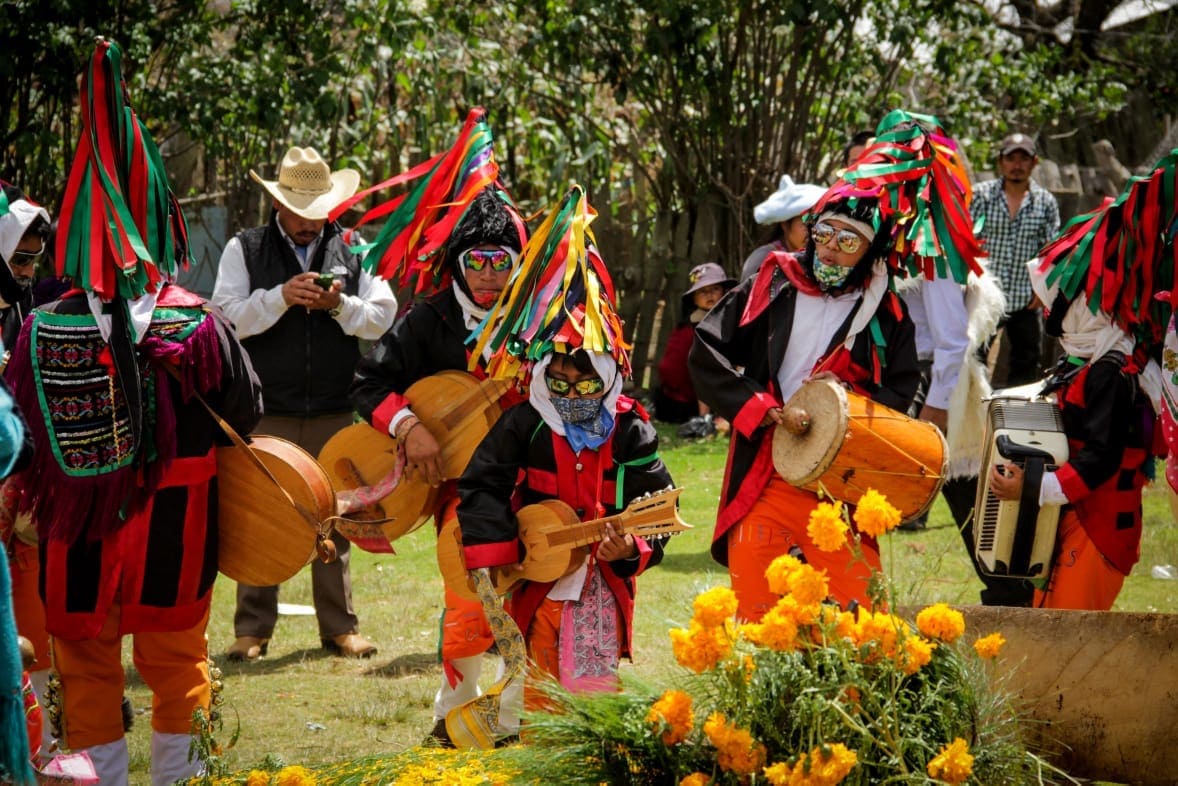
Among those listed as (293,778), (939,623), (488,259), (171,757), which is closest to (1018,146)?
(488,259)

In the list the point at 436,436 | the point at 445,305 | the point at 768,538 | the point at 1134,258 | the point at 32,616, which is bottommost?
the point at 32,616

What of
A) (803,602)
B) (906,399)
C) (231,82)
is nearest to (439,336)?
(906,399)

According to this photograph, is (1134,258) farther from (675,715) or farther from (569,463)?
(675,715)

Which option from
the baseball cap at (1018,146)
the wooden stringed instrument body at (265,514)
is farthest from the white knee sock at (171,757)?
the baseball cap at (1018,146)

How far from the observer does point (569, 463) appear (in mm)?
4898

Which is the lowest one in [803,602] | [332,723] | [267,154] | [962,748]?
[332,723]

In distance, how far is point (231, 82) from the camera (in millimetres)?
11984

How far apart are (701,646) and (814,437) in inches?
88.6

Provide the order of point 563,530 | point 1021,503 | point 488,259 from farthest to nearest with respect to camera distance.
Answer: point 488,259, point 1021,503, point 563,530

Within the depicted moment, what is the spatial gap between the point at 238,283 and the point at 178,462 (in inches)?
90.6

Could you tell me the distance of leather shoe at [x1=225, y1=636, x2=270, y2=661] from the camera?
22.3 feet

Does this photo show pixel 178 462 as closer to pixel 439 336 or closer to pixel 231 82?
pixel 439 336

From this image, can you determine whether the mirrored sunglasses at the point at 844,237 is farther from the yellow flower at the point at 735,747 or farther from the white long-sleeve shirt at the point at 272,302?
the yellow flower at the point at 735,747

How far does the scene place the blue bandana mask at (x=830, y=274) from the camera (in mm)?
5297
